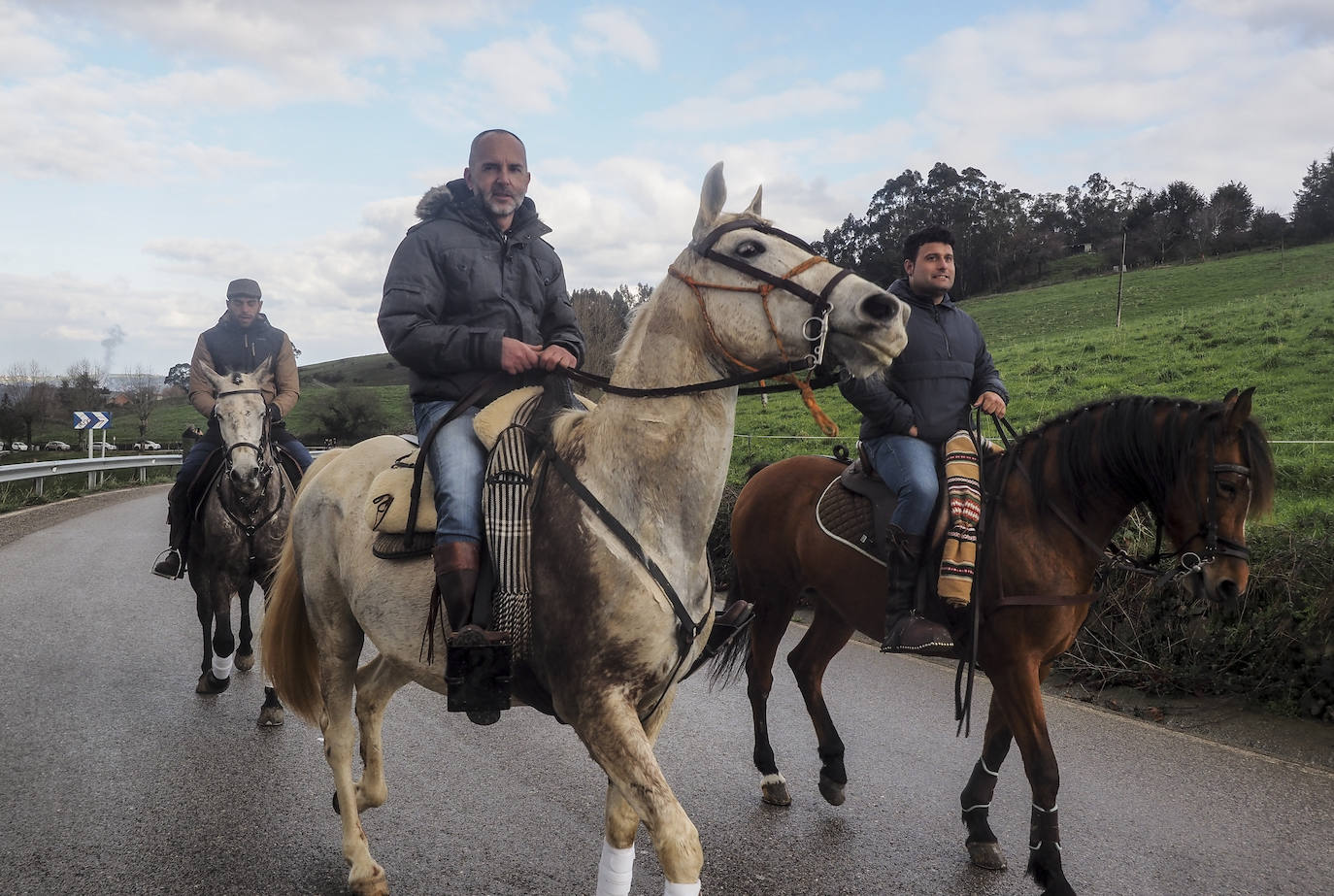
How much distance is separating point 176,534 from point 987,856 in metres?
6.22

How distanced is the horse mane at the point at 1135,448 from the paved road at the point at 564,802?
1608 millimetres

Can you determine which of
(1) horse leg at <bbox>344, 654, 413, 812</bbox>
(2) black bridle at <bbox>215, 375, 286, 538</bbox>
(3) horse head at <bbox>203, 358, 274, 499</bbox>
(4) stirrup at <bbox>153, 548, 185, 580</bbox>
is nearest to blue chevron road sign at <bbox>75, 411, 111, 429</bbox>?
(4) stirrup at <bbox>153, 548, 185, 580</bbox>

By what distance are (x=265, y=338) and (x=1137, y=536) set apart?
23.5 feet

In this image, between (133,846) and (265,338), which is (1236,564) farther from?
(265,338)

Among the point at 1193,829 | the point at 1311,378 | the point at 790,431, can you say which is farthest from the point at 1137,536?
the point at 790,431

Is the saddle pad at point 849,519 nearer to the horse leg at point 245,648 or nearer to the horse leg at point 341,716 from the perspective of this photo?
the horse leg at point 341,716

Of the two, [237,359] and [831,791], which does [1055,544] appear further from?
[237,359]

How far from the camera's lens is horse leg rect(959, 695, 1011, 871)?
401 cm

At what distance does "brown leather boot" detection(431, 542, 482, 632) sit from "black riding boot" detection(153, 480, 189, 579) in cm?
476

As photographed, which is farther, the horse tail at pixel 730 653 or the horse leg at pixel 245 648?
the horse leg at pixel 245 648

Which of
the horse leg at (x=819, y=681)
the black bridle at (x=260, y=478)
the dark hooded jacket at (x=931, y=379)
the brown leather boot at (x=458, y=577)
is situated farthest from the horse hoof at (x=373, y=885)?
the black bridle at (x=260, y=478)

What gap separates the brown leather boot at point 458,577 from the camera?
2990 millimetres

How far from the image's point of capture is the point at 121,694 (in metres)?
6.24

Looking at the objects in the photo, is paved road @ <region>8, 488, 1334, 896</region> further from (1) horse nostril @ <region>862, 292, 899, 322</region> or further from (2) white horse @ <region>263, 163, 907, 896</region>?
(1) horse nostril @ <region>862, 292, 899, 322</region>
